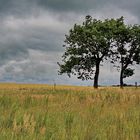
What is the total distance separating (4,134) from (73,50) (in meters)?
61.4

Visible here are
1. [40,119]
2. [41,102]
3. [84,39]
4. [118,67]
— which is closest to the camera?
[40,119]

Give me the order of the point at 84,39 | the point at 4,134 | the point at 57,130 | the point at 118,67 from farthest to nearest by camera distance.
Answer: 1. the point at 118,67
2. the point at 84,39
3. the point at 57,130
4. the point at 4,134

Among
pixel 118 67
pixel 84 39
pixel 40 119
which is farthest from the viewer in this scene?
pixel 118 67

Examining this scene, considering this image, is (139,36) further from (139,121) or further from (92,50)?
(139,121)

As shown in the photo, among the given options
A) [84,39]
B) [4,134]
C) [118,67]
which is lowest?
[4,134]

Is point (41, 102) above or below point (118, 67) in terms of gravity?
below

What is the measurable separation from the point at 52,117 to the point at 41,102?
472 centimetres

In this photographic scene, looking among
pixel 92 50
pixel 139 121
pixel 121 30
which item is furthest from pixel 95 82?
pixel 139 121

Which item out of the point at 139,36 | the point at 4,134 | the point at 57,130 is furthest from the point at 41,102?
the point at 139,36

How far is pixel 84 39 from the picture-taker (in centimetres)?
6769

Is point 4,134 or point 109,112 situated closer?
point 4,134

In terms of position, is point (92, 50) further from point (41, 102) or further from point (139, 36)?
point (41, 102)

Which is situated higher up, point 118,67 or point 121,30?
point 121,30

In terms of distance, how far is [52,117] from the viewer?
9.54 m
